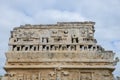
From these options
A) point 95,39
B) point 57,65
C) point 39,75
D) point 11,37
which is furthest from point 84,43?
point 11,37

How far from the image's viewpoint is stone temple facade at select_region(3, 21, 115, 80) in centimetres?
3209

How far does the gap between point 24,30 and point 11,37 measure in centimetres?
157

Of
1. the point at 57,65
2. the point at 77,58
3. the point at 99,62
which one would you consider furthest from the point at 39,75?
the point at 99,62

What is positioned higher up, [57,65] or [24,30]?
[24,30]

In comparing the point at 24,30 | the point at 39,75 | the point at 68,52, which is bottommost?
the point at 39,75

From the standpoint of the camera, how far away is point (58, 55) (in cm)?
3256

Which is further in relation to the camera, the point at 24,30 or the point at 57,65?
the point at 24,30

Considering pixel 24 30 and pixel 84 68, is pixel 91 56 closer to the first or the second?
pixel 84 68

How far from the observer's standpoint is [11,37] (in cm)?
3406

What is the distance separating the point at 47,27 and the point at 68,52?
3.73 meters

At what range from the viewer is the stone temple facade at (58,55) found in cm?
3209

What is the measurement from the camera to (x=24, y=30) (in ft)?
112

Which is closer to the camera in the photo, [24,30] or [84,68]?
[84,68]

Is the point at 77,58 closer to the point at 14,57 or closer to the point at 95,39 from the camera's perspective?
the point at 95,39
